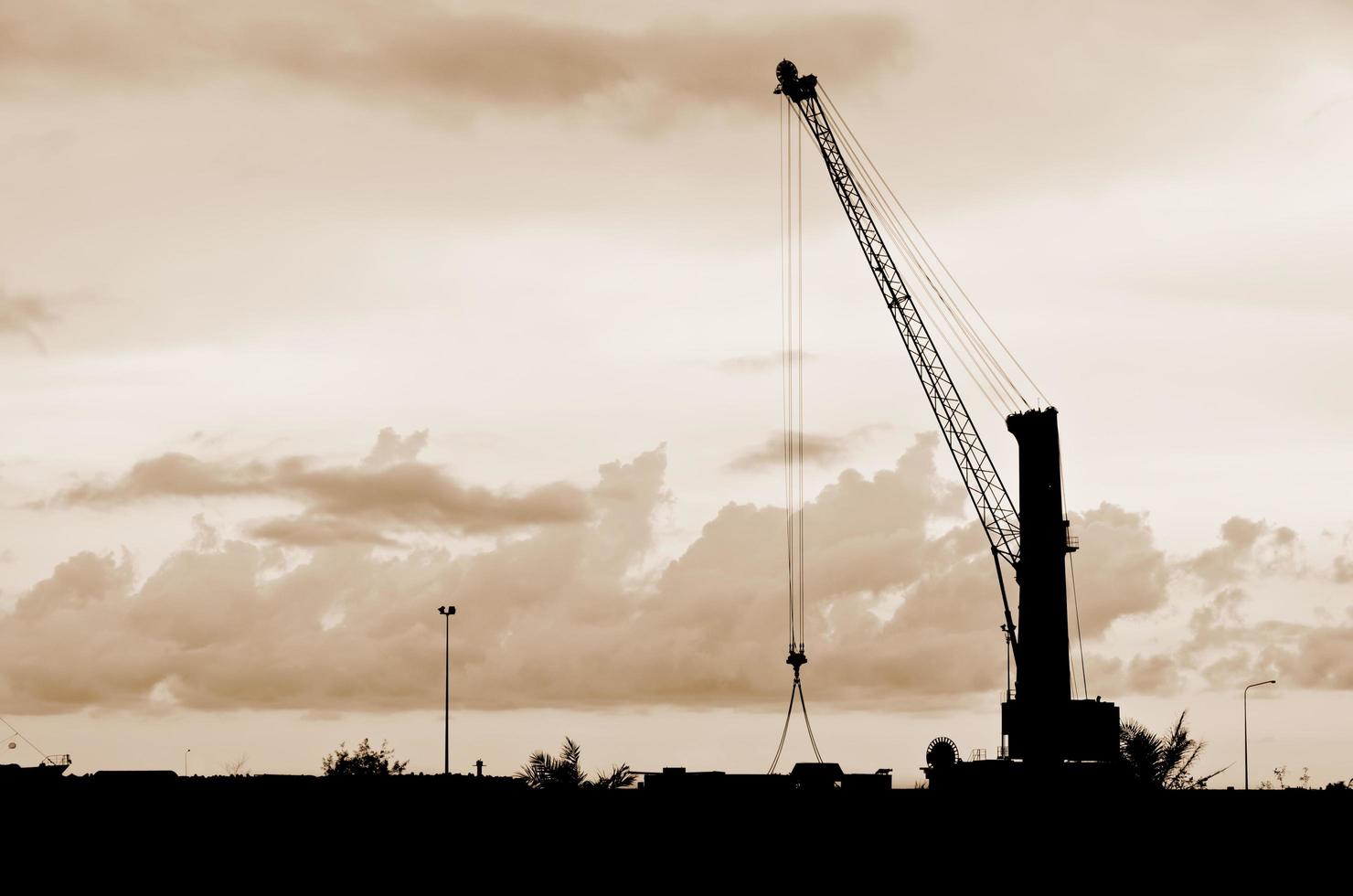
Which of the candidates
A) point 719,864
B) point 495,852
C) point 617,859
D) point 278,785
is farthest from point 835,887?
point 278,785

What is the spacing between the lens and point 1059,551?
105750 mm

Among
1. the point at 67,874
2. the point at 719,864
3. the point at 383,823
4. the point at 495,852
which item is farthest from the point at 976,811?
the point at 67,874

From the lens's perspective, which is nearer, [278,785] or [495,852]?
[495,852]

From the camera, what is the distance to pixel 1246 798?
2721 inches

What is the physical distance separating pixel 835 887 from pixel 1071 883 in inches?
366

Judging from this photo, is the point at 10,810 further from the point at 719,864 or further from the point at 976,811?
the point at 976,811

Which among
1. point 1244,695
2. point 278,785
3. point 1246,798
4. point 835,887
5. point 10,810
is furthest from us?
point 1244,695

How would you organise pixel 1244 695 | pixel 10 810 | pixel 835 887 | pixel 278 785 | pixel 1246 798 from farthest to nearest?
1. pixel 1244 695
2. pixel 278 785
3. pixel 1246 798
4. pixel 10 810
5. pixel 835 887

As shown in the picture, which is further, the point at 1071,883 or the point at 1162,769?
the point at 1162,769

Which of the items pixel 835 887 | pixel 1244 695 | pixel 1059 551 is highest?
pixel 1059 551

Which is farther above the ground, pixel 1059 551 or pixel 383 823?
pixel 1059 551

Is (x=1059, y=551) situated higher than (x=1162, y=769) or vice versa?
(x=1059, y=551)

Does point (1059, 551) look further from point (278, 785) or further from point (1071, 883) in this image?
point (278, 785)

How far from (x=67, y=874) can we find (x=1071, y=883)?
A: 3908 centimetres
